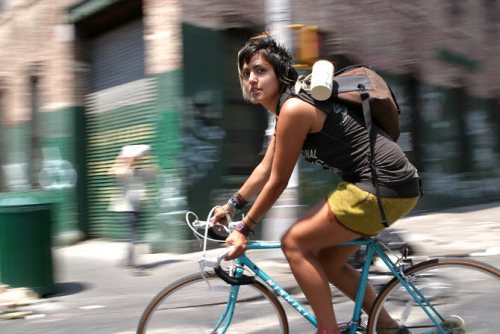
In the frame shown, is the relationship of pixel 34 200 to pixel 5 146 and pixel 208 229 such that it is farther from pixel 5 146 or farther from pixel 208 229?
pixel 5 146

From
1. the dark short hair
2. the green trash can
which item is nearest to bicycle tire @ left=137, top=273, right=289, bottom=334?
the dark short hair

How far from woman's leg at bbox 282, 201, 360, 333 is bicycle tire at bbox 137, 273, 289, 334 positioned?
0.23 m

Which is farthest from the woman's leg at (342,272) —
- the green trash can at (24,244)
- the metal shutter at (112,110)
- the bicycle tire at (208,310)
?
the metal shutter at (112,110)

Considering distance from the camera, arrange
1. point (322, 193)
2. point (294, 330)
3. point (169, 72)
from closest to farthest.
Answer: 1. point (294, 330)
2. point (169, 72)
3. point (322, 193)

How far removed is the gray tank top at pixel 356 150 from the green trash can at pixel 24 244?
404 cm

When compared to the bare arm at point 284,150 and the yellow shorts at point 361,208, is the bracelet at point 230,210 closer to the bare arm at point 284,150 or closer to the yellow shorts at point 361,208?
the bare arm at point 284,150

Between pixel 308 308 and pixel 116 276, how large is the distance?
472 cm

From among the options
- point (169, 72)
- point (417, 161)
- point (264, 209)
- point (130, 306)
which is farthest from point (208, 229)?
point (417, 161)

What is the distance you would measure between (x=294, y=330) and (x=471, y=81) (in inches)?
518

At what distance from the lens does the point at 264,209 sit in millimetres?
3006

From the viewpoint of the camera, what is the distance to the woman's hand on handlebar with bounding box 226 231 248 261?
3.02 m

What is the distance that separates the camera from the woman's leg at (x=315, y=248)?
10.00 ft

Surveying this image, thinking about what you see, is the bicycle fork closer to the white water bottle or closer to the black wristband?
the black wristband

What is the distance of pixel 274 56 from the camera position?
10.1 feet
